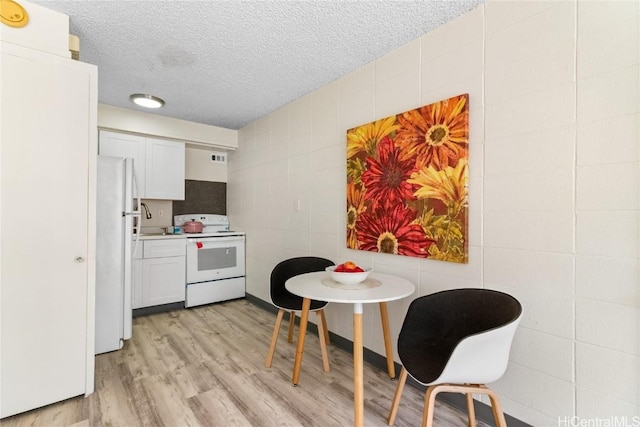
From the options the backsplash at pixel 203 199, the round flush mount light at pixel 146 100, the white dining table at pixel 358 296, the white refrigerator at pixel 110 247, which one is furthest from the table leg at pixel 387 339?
the backsplash at pixel 203 199

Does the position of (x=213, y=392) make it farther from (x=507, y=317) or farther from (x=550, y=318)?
(x=550, y=318)

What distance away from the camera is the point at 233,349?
2.55 m

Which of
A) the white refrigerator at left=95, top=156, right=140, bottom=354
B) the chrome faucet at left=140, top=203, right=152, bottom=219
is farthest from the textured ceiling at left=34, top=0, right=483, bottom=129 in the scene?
the chrome faucet at left=140, top=203, right=152, bottom=219

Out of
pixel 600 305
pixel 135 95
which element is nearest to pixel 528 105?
pixel 600 305

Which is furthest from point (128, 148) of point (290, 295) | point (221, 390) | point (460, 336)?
point (460, 336)

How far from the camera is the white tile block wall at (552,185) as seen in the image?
124 centimetres

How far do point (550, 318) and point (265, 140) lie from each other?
316cm

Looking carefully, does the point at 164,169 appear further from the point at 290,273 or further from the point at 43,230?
the point at 290,273

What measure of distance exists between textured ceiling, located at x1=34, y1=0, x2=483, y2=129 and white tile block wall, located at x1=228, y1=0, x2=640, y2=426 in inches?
10.9

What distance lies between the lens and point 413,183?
2.00 m

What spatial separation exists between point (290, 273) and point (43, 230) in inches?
63.4

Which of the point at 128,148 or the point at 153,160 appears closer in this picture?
the point at 128,148

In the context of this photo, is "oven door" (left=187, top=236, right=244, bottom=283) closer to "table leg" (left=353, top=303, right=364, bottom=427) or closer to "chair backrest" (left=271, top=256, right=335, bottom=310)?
"chair backrest" (left=271, top=256, right=335, bottom=310)

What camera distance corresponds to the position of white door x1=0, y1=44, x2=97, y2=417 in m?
1.64
